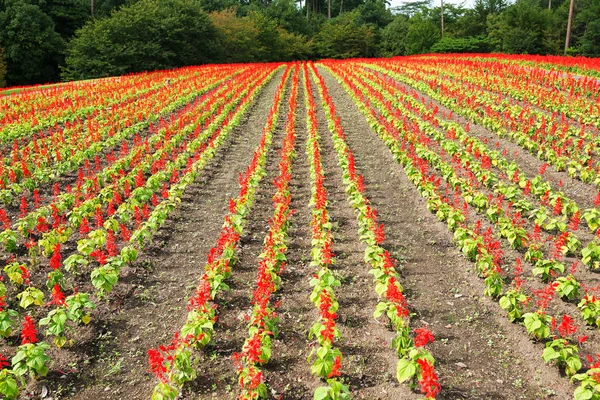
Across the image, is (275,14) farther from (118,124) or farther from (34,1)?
(118,124)

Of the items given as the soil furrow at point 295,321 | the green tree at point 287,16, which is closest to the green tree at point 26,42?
the green tree at point 287,16

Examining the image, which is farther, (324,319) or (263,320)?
(263,320)

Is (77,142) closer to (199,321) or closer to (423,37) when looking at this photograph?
(199,321)

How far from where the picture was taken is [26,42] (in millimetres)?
Answer: 42312

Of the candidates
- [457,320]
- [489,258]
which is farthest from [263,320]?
[489,258]

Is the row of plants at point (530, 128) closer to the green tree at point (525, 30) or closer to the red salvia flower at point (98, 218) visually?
the red salvia flower at point (98, 218)

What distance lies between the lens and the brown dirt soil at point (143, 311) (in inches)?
210

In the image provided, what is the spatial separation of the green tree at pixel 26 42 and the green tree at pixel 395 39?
1715 inches

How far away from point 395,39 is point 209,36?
29.4m

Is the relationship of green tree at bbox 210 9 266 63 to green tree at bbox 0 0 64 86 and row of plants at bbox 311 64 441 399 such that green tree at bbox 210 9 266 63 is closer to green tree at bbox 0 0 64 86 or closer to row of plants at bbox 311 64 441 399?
green tree at bbox 0 0 64 86

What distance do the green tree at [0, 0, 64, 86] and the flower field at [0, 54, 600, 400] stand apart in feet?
103

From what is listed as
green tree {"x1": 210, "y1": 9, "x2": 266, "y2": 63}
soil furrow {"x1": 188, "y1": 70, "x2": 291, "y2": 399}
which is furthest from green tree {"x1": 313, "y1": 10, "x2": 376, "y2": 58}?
soil furrow {"x1": 188, "y1": 70, "x2": 291, "y2": 399}

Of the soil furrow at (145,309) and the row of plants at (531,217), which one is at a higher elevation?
the row of plants at (531,217)

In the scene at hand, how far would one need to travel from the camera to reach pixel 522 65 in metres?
29.3
